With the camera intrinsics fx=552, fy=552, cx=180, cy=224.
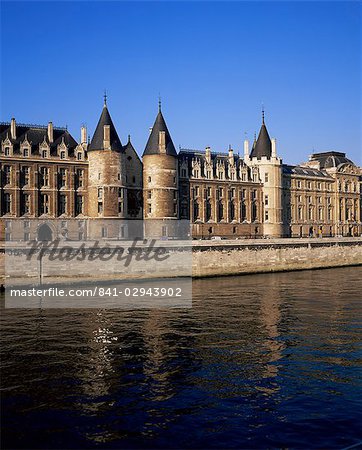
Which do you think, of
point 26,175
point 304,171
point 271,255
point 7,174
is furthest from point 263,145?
point 7,174

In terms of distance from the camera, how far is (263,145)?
270 feet

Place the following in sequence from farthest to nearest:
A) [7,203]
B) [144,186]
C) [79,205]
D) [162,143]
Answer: [144,186] < [162,143] < [79,205] < [7,203]

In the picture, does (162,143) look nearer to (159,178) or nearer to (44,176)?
(159,178)

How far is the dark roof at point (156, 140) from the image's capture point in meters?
66.6

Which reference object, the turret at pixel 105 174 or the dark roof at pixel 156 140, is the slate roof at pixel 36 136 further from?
the dark roof at pixel 156 140

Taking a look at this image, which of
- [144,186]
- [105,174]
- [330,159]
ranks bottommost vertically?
[144,186]

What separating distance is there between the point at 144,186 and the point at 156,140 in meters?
5.76

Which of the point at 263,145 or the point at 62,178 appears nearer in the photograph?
the point at 62,178

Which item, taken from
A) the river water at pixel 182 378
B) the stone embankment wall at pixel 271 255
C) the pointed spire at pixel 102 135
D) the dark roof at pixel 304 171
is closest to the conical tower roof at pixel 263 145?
the dark roof at pixel 304 171

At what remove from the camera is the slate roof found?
5891 centimetres

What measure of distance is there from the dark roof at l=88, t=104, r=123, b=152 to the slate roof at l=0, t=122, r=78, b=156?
9.08 ft

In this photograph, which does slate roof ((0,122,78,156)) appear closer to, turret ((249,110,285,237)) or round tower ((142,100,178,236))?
round tower ((142,100,178,236))

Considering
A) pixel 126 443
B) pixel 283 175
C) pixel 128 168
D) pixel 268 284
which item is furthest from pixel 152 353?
pixel 283 175

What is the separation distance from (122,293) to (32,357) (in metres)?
20.0
